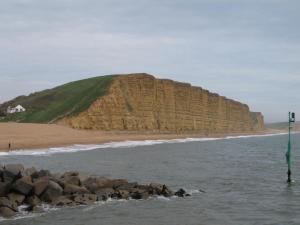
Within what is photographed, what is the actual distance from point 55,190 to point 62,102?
252 feet

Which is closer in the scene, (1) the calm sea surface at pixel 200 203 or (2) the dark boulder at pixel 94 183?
(1) the calm sea surface at pixel 200 203

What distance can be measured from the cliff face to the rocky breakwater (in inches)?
2161

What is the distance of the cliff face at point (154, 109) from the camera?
79.6 meters

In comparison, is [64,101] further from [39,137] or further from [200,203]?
[200,203]

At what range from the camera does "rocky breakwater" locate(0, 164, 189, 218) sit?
56.7ft

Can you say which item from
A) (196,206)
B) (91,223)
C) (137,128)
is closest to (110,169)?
(196,206)

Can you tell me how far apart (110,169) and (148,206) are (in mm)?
12567

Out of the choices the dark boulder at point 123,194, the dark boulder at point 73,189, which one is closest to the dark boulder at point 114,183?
the dark boulder at point 123,194

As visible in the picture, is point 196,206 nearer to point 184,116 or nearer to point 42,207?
point 42,207

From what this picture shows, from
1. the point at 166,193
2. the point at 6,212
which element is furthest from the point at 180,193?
the point at 6,212

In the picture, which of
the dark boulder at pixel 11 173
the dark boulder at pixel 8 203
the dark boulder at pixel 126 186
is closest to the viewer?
the dark boulder at pixel 8 203

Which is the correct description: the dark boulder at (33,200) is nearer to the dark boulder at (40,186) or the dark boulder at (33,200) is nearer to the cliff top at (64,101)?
the dark boulder at (40,186)

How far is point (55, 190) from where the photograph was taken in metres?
18.0

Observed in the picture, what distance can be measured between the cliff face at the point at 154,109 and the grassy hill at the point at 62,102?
2398mm
